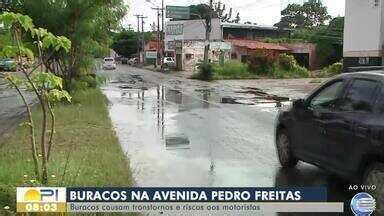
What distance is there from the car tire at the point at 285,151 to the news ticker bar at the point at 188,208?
87.1 inches

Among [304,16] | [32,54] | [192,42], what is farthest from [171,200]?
[304,16]

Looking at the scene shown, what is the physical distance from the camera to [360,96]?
6727 mm

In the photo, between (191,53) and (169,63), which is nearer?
(191,53)

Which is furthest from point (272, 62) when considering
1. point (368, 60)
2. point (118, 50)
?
point (118, 50)

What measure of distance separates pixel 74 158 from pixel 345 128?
4329 mm

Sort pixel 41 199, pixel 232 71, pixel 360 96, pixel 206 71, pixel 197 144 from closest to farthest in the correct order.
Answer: pixel 41 199 → pixel 360 96 → pixel 197 144 → pixel 206 71 → pixel 232 71

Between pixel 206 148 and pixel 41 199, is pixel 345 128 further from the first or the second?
pixel 206 148

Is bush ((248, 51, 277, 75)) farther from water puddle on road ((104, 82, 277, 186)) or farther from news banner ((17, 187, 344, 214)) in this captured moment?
news banner ((17, 187, 344, 214))

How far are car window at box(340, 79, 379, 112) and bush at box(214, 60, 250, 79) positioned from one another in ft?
131

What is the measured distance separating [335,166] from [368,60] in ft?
92.4

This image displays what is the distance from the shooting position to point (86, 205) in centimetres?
543

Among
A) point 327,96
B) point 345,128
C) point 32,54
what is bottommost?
point 345,128

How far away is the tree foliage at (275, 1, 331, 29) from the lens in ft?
286

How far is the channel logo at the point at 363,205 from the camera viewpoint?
19.3ft
